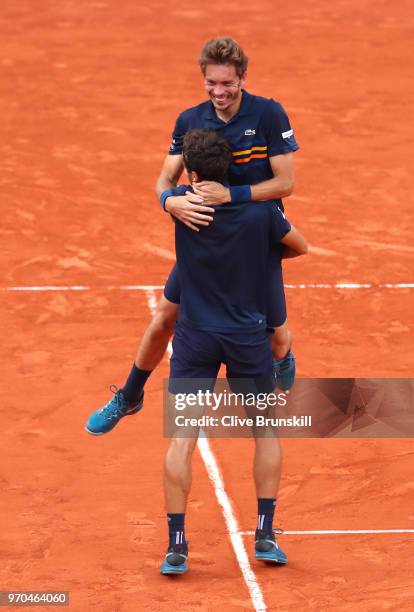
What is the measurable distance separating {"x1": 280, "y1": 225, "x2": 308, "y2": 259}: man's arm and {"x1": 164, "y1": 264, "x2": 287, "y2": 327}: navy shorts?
15cm

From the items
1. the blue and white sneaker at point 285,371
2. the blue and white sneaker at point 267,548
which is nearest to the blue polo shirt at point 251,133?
the blue and white sneaker at point 285,371

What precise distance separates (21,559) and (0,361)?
319cm

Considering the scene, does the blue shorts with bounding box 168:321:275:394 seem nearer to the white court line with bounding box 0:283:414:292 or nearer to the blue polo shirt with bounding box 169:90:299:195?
the blue polo shirt with bounding box 169:90:299:195

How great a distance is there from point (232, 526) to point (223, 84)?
107 inches

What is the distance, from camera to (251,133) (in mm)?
7660

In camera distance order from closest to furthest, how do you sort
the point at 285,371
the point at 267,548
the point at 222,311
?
the point at 222,311 → the point at 267,548 → the point at 285,371

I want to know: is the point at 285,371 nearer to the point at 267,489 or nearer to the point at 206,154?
the point at 267,489

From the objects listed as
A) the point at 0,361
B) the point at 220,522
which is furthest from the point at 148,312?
the point at 220,522

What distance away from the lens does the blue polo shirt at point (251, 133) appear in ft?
25.1

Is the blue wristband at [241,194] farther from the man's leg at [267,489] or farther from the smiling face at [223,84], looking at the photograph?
the man's leg at [267,489]

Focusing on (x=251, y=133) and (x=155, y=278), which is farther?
(x=155, y=278)

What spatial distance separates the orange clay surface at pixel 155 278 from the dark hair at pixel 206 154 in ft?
7.43

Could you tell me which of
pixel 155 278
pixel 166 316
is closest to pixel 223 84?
pixel 166 316

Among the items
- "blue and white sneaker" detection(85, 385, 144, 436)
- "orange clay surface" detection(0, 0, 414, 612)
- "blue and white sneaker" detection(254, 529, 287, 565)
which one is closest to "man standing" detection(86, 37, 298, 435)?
"blue and white sneaker" detection(85, 385, 144, 436)
